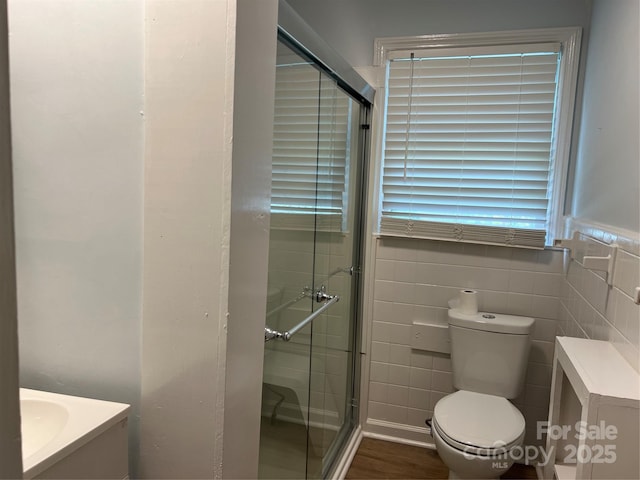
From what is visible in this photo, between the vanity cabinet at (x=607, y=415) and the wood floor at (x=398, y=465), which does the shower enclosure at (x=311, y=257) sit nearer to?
the wood floor at (x=398, y=465)

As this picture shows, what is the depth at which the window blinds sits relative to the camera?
1537 millimetres

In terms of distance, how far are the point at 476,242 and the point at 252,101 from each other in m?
1.72

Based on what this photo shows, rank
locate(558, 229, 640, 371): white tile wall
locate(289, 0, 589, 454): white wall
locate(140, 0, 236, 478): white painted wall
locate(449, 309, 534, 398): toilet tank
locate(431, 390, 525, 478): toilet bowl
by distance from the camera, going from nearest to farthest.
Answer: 1. locate(140, 0, 236, 478): white painted wall
2. locate(558, 229, 640, 371): white tile wall
3. locate(431, 390, 525, 478): toilet bowl
4. locate(449, 309, 534, 398): toilet tank
5. locate(289, 0, 589, 454): white wall

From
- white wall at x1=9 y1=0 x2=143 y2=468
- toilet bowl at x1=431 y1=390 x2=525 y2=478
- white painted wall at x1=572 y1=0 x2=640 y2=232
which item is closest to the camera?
white wall at x1=9 y1=0 x2=143 y2=468

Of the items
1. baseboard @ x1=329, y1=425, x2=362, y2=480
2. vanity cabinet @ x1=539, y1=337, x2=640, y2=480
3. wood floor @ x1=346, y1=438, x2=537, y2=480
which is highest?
vanity cabinet @ x1=539, y1=337, x2=640, y2=480

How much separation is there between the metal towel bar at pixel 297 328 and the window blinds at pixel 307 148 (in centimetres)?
32

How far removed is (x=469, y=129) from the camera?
8.18 feet

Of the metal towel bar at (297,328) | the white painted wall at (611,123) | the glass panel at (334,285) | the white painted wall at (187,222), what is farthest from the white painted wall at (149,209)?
the white painted wall at (611,123)

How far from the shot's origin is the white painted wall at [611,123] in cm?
153

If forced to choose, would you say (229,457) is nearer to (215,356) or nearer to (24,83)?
(215,356)

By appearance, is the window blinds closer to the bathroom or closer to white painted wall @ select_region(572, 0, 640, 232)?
the bathroom

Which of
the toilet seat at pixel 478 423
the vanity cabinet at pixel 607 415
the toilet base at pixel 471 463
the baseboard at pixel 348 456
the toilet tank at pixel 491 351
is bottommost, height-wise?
the baseboard at pixel 348 456

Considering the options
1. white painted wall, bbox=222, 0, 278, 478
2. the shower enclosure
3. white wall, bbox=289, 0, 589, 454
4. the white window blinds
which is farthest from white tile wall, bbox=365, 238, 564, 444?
white painted wall, bbox=222, 0, 278, 478

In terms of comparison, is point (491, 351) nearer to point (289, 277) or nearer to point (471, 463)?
point (471, 463)
